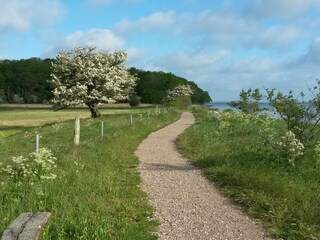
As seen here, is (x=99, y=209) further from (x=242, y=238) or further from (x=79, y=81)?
(x=79, y=81)

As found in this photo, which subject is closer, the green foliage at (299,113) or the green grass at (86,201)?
the green grass at (86,201)

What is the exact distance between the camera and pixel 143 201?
30.2ft

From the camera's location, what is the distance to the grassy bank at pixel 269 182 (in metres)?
7.53

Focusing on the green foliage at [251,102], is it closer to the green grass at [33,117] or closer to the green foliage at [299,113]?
the green foliage at [299,113]

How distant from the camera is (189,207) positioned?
8633 millimetres

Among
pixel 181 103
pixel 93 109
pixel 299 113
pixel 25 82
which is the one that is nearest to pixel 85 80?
pixel 93 109

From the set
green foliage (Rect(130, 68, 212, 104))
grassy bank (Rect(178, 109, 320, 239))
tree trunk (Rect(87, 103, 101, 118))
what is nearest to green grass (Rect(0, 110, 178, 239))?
grassy bank (Rect(178, 109, 320, 239))

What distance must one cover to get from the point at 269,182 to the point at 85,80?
35.7 metres

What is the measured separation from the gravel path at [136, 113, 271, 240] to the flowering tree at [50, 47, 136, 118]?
2908 cm

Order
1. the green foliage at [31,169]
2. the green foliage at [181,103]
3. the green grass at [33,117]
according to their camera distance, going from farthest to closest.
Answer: the green foliage at [181,103], the green grass at [33,117], the green foliage at [31,169]

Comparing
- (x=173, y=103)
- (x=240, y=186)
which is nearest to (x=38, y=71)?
(x=173, y=103)

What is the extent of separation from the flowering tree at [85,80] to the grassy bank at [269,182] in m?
26.9

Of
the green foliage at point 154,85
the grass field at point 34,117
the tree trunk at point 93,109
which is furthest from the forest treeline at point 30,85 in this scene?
the tree trunk at point 93,109

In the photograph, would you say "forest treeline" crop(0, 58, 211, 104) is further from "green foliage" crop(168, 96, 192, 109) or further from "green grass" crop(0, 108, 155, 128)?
"green grass" crop(0, 108, 155, 128)
